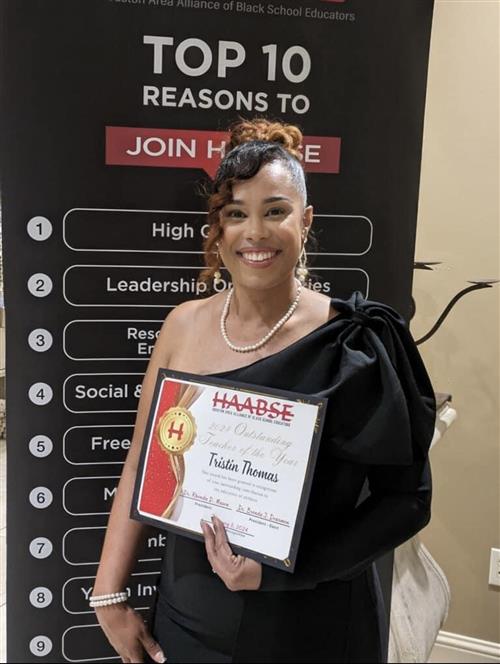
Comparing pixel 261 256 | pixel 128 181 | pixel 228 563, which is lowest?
pixel 228 563

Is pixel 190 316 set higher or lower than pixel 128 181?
lower

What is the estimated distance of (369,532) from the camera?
93cm

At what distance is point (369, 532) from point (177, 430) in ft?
1.05

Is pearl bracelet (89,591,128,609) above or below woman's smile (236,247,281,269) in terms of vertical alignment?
below

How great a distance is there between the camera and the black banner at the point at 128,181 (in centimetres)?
118

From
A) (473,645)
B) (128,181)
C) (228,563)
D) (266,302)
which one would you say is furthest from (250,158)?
(473,645)

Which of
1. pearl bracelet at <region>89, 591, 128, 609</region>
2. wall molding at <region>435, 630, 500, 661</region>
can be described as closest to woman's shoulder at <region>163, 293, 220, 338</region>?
pearl bracelet at <region>89, 591, 128, 609</region>

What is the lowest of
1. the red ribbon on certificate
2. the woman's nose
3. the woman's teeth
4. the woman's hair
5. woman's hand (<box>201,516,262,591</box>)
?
woman's hand (<box>201,516,262,591</box>)

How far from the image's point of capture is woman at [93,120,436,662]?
92 centimetres

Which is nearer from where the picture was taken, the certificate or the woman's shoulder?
the certificate

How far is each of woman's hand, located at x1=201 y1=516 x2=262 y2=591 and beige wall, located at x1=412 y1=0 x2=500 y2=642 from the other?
0.79 meters

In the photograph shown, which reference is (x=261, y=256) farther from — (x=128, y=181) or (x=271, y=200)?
(x=128, y=181)

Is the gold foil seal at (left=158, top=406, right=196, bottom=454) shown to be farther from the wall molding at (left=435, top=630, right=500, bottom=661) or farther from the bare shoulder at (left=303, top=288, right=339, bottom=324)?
the wall molding at (left=435, top=630, right=500, bottom=661)

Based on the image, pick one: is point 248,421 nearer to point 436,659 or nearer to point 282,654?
point 282,654
